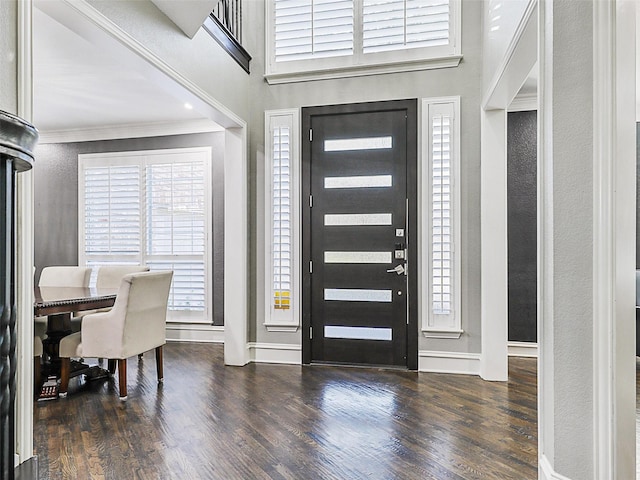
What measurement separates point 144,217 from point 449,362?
3908 mm

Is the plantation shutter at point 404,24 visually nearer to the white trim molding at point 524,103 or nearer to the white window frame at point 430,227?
the white window frame at point 430,227

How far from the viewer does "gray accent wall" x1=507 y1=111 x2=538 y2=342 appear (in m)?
4.47

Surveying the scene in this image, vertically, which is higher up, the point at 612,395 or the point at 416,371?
the point at 612,395

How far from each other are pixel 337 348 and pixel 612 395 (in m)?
2.72

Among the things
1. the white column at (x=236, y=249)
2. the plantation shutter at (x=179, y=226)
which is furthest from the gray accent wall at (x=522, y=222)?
the plantation shutter at (x=179, y=226)

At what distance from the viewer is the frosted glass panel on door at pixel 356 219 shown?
4020 mm

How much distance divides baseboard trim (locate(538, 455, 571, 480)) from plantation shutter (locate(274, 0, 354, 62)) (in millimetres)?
3518

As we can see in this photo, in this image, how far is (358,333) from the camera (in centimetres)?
407

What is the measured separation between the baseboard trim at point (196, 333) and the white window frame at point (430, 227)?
2.52 m

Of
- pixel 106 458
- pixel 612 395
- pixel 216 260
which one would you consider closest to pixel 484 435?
pixel 612 395

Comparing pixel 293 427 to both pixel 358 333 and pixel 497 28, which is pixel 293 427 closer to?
pixel 358 333

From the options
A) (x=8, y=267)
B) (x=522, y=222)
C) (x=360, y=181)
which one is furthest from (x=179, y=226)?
(x=8, y=267)

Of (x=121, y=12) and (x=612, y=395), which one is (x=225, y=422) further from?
(x=121, y=12)

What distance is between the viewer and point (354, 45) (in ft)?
13.4
